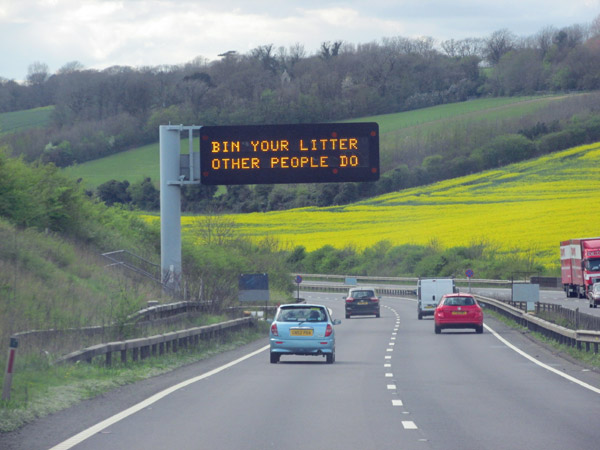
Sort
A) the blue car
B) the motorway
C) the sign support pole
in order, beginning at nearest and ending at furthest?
the motorway
the blue car
the sign support pole

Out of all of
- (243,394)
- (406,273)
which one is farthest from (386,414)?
(406,273)

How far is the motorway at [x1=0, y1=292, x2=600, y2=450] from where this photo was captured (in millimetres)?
11633

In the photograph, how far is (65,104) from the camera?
110 metres

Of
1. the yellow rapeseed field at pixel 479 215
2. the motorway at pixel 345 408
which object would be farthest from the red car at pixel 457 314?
the yellow rapeseed field at pixel 479 215

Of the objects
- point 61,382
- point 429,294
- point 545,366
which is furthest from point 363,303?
point 61,382

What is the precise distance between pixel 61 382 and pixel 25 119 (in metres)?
105

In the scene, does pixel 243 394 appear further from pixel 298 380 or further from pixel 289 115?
pixel 289 115

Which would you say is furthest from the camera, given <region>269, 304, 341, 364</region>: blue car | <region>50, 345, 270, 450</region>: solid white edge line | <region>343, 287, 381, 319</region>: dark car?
A: <region>343, 287, 381, 319</region>: dark car

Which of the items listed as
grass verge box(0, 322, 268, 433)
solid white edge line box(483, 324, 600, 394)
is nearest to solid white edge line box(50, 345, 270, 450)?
grass verge box(0, 322, 268, 433)

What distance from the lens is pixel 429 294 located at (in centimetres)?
5328

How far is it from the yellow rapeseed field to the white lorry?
24445mm

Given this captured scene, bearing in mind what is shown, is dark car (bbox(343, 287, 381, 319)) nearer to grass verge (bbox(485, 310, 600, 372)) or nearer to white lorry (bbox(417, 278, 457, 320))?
white lorry (bbox(417, 278, 457, 320))

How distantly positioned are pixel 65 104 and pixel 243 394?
317ft

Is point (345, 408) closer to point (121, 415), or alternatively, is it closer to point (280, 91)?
point (121, 415)
